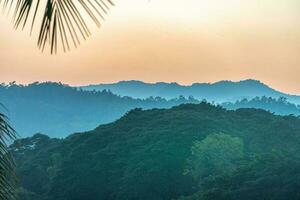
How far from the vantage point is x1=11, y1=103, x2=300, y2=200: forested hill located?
143ft

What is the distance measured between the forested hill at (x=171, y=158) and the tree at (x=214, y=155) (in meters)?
0.09

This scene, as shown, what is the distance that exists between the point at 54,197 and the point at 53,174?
6604 millimetres

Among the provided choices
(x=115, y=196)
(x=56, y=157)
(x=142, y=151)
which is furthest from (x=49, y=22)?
(x=56, y=157)

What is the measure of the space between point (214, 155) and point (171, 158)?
390 cm

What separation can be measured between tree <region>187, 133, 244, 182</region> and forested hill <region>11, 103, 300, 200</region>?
0.29ft

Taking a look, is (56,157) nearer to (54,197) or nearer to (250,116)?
(54,197)

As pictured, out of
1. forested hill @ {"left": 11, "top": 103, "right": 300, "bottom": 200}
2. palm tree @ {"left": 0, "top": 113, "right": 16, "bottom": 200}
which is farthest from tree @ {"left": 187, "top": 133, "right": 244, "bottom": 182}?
palm tree @ {"left": 0, "top": 113, "right": 16, "bottom": 200}

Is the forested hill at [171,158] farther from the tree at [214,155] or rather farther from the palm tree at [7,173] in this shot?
the palm tree at [7,173]

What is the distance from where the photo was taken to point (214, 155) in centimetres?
5519

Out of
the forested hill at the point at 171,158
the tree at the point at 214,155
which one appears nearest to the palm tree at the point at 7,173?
the forested hill at the point at 171,158

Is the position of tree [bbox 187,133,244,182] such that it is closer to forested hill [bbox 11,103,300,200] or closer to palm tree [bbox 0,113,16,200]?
forested hill [bbox 11,103,300,200]

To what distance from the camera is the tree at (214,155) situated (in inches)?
2106

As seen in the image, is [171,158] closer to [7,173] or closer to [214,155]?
[214,155]

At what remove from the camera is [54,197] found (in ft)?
173
